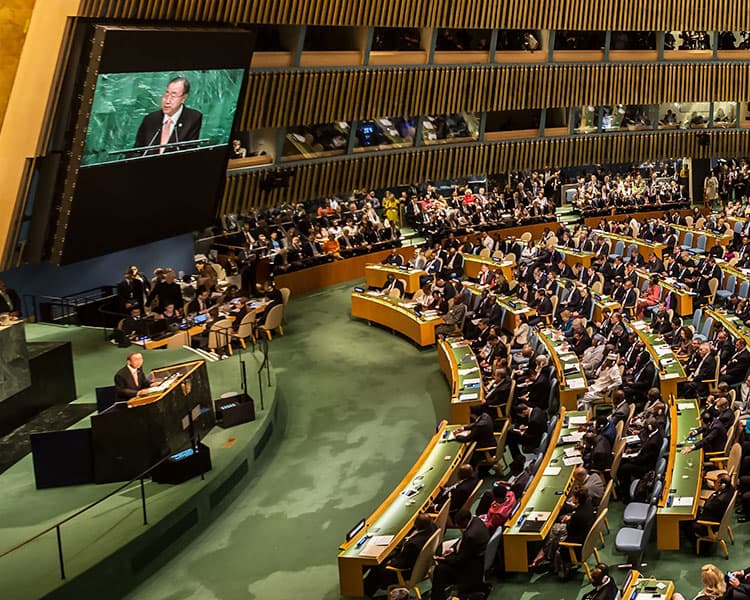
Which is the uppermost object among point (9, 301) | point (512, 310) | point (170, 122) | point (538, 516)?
point (170, 122)

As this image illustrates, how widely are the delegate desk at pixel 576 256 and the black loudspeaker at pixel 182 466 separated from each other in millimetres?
13440

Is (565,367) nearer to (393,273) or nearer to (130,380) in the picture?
(130,380)

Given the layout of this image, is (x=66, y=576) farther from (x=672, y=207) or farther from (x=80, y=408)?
(x=672, y=207)

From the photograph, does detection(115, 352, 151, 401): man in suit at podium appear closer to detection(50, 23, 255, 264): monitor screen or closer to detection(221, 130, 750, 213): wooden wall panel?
detection(50, 23, 255, 264): monitor screen

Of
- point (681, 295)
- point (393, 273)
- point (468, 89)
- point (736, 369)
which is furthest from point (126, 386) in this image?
point (468, 89)

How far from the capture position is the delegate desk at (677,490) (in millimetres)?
9578

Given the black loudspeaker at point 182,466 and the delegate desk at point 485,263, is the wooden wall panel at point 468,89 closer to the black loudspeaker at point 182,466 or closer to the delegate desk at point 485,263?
the delegate desk at point 485,263

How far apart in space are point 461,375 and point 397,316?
4.47m

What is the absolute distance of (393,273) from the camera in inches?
850

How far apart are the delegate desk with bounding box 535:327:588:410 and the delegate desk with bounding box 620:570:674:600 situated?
Result: 524 cm

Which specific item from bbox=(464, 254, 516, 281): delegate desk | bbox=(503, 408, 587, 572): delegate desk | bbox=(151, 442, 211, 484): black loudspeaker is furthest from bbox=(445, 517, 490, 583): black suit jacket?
bbox=(464, 254, 516, 281): delegate desk

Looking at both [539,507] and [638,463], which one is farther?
[638,463]

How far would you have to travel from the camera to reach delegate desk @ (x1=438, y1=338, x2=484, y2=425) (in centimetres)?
1352

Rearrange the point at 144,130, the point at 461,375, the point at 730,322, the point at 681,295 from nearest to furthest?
the point at 461,375, the point at 144,130, the point at 730,322, the point at 681,295
